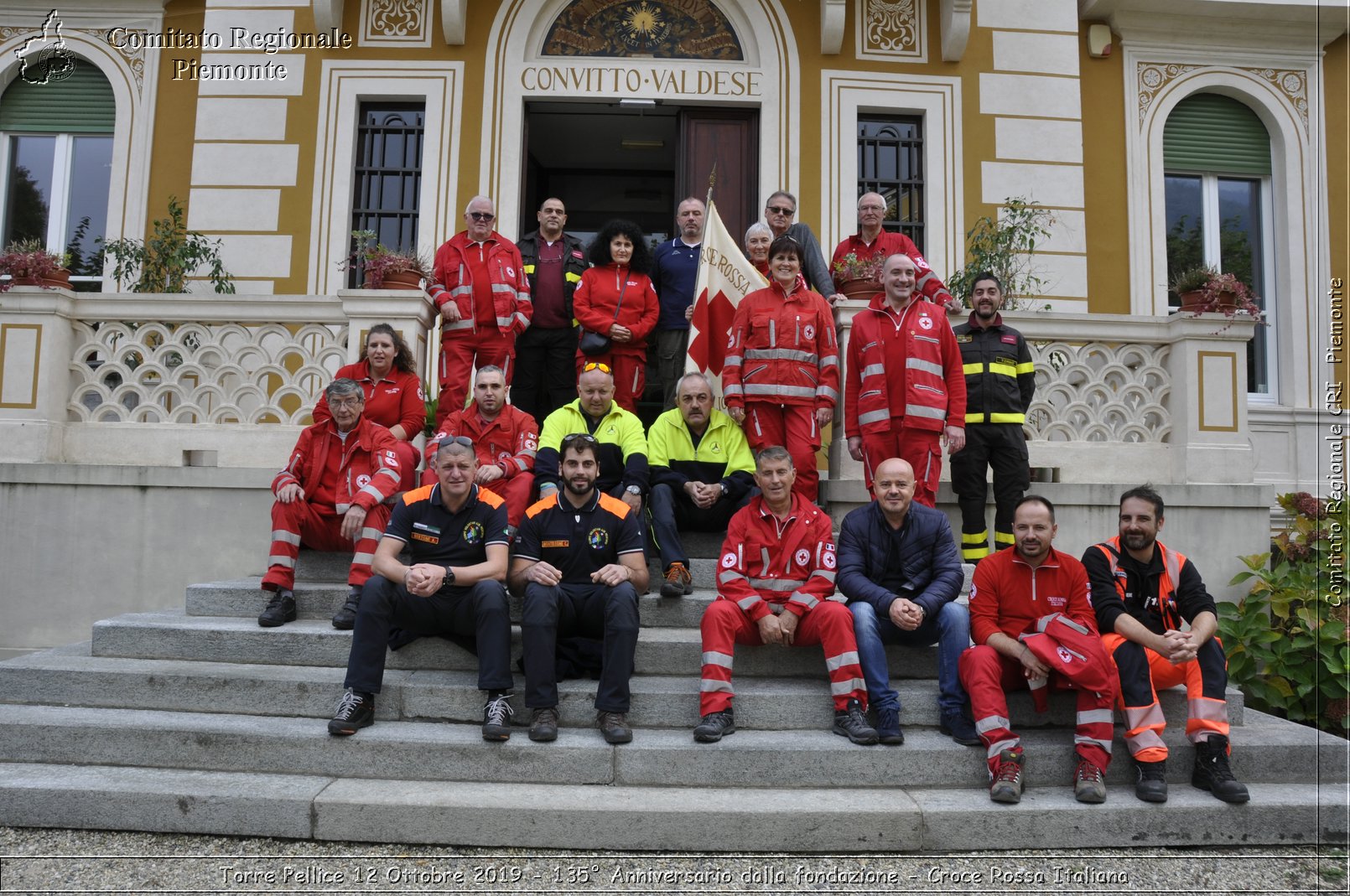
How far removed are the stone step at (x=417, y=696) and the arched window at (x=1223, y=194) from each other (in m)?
7.42

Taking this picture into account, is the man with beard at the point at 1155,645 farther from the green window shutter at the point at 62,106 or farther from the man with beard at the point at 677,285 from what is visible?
the green window shutter at the point at 62,106

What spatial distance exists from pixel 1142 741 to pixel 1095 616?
64 cm

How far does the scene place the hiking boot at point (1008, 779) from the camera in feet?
13.7

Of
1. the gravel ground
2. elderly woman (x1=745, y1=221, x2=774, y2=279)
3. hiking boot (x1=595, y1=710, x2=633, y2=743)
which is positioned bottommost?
the gravel ground

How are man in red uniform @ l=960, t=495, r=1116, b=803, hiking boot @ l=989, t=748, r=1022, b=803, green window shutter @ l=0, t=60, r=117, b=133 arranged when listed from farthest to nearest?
green window shutter @ l=0, t=60, r=117, b=133
man in red uniform @ l=960, t=495, r=1116, b=803
hiking boot @ l=989, t=748, r=1022, b=803

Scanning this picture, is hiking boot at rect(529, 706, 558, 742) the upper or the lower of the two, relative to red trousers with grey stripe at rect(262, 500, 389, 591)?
→ lower

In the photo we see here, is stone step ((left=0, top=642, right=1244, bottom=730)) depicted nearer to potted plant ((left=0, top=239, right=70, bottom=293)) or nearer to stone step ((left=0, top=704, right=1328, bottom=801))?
stone step ((left=0, top=704, right=1328, bottom=801))

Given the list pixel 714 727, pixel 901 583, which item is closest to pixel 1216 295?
pixel 901 583

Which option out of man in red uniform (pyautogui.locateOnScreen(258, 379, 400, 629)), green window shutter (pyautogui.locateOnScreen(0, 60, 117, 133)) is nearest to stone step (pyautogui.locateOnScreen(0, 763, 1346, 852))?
man in red uniform (pyautogui.locateOnScreen(258, 379, 400, 629))

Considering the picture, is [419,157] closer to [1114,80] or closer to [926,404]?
[926,404]

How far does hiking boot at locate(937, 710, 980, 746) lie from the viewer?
14.9 ft

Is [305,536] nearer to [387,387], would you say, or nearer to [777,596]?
[387,387]

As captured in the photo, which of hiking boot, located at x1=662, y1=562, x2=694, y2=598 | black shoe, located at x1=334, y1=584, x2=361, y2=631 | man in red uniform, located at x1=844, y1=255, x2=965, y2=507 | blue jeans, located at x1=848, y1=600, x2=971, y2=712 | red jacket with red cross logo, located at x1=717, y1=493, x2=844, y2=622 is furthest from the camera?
man in red uniform, located at x1=844, y1=255, x2=965, y2=507

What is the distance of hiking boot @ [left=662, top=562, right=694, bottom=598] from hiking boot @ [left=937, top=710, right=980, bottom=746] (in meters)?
1.64
